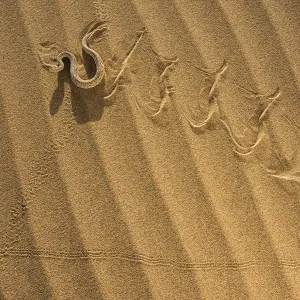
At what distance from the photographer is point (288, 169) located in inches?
90.7

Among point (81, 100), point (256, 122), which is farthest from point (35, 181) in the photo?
point (256, 122)

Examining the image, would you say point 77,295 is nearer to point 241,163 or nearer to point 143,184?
point 143,184

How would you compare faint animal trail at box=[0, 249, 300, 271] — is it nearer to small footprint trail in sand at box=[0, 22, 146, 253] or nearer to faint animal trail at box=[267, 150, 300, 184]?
small footprint trail in sand at box=[0, 22, 146, 253]

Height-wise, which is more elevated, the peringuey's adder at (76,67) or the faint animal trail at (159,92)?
the peringuey's adder at (76,67)

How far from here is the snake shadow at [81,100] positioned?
232cm

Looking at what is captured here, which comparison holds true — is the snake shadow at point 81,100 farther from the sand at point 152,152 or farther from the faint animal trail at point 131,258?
the faint animal trail at point 131,258

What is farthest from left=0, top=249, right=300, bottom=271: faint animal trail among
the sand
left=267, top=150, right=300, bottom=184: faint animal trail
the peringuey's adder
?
the peringuey's adder

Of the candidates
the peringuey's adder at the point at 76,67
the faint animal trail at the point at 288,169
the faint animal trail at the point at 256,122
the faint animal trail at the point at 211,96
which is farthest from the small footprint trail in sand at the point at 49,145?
the faint animal trail at the point at 288,169

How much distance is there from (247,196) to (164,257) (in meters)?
0.47

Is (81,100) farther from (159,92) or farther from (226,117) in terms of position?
(226,117)

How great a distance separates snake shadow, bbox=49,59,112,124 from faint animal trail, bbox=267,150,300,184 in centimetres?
84

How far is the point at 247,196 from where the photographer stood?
222 centimetres

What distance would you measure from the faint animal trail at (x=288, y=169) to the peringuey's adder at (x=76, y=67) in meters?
0.92

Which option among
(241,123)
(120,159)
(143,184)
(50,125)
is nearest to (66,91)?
(50,125)
